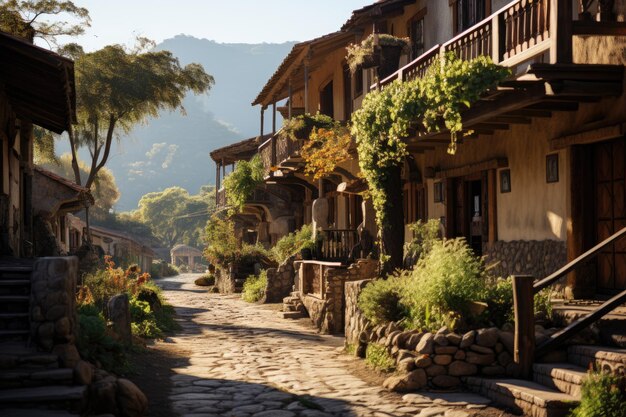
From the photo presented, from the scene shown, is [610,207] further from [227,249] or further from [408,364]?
[227,249]

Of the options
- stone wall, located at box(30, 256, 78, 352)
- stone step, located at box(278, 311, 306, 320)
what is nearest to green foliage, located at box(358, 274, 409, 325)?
stone wall, located at box(30, 256, 78, 352)

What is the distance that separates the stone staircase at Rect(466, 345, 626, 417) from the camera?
7.49 m

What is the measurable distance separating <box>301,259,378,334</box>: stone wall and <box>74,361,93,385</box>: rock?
8011 millimetres

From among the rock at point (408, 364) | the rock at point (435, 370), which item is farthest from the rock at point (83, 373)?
the rock at point (435, 370)

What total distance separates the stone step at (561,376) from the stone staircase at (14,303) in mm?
5735

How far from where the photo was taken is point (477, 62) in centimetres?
1112

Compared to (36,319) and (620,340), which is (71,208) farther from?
(620,340)

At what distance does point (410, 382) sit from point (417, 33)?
10973mm

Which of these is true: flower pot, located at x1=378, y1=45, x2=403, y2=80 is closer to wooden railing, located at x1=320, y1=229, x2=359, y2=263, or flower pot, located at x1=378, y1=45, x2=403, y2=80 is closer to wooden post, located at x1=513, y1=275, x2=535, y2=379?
wooden railing, located at x1=320, y1=229, x2=359, y2=263

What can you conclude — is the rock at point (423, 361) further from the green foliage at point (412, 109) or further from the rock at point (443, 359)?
the green foliage at point (412, 109)

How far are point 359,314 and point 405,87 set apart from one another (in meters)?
3.86

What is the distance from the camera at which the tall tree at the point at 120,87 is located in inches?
1180

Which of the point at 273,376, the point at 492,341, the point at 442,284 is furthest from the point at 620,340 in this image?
the point at 273,376

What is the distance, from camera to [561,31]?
9.66 meters
